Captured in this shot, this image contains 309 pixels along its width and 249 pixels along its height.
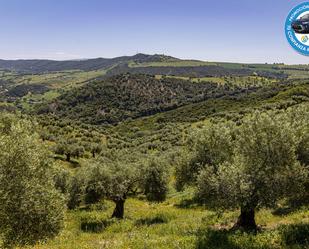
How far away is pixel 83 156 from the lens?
10944cm

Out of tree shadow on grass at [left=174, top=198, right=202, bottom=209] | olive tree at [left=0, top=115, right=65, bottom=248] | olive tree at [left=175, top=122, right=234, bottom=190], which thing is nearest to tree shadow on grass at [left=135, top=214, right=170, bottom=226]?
olive tree at [left=175, top=122, right=234, bottom=190]

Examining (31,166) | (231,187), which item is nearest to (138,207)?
(231,187)

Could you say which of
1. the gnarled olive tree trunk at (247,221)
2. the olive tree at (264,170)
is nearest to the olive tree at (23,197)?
the olive tree at (264,170)

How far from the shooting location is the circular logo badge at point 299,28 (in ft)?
67.5

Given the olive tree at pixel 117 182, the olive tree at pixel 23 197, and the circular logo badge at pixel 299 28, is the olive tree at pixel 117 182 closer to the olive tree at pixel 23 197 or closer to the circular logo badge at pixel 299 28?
the olive tree at pixel 23 197

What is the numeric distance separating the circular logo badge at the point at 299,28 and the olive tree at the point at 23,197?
55.3ft

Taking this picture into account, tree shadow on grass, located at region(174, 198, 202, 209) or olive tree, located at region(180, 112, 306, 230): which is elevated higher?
olive tree, located at region(180, 112, 306, 230)

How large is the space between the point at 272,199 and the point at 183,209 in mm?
20739

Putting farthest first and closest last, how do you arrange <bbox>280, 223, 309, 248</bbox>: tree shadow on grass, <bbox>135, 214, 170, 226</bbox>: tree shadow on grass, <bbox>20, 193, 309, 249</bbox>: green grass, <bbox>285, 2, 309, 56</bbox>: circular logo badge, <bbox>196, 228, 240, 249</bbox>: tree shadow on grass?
<bbox>135, 214, 170, 226</bbox>: tree shadow on grass < <bbox>20, 193, 309, 249</bbox>: green grass < <bbox>196, 228, 240, 249</bbox>: tree shadow on grass < <bbox>280, 223, 309, 248</bbox>: tree shadow on grass < <bbox>285, 2, 309, 56</bbox>: circular logo badge

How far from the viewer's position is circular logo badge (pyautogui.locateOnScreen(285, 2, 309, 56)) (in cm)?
2058

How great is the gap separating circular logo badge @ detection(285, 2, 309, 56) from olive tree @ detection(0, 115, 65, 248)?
16.8 metres

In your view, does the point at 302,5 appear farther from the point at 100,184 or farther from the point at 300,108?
the point at 100,184

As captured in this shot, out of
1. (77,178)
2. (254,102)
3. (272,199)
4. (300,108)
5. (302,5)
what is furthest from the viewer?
(254,102)

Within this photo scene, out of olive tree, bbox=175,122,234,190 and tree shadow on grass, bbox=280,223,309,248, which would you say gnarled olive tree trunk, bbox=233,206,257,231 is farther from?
olive tree, bbox=175,122,234,190
